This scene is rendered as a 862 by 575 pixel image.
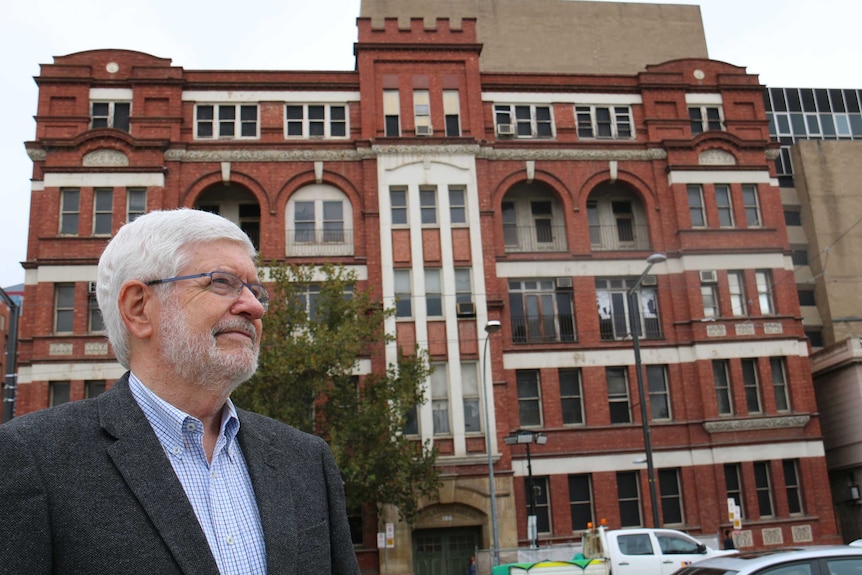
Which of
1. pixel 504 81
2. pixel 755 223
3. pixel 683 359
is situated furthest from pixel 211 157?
pixel 755 223

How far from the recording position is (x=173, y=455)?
112 inches

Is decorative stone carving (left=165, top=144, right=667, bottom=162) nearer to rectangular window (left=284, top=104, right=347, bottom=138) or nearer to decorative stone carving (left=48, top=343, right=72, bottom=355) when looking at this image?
rectangular window (left=284, top=104, right=347, bottom=138)

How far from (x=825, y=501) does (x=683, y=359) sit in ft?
24.6

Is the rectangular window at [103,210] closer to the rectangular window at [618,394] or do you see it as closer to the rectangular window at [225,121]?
the rectangular window at [225,121]

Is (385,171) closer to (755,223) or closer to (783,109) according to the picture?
(755,223)

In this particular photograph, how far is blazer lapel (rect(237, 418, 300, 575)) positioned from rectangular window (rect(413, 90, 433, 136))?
31.8 m

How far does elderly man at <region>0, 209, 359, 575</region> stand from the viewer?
2.48m

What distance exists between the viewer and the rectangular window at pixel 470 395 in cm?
3148

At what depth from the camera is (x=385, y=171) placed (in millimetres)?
33562

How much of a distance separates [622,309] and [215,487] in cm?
3248

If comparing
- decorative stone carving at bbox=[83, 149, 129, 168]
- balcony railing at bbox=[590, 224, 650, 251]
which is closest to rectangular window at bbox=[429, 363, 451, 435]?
balcony railing at bbox=[590, 224, 650, 251]

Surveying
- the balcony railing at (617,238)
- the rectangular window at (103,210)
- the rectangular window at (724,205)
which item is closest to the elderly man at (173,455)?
the rectangular window at (103,210)

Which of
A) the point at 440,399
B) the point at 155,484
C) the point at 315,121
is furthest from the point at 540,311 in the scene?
the point at 155,484

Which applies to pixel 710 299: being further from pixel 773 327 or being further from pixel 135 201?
pixel 135 201
